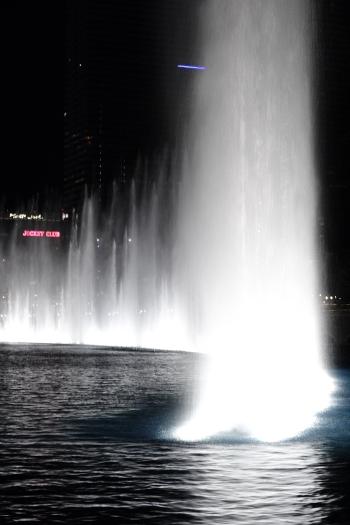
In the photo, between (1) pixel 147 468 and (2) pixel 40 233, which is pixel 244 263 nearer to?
(1) pixel 147 468

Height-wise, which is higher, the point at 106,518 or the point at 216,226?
the point at 216,226

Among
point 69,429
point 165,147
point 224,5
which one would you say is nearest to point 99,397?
point 69,429

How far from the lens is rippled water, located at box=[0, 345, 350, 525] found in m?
7.44

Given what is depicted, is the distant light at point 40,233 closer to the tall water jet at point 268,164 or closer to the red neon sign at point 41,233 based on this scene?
the red neon sign at point 41,233

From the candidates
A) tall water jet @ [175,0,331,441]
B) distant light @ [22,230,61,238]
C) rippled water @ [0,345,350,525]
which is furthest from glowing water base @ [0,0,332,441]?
distant light @ [22,230,61,238]

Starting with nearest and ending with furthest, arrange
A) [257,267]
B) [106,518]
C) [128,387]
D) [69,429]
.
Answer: [106,518]
[69,429]
[128,387]
[257,267]

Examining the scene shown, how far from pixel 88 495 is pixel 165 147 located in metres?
110

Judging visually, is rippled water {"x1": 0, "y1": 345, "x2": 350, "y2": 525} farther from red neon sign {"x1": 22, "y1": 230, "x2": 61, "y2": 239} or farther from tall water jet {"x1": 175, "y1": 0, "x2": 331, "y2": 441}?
red neon sign {"x1": 22, "y1": 230, "x2": 61, "y2": 239}

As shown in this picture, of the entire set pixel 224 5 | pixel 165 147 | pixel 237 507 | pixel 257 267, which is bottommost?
pixel 237 507

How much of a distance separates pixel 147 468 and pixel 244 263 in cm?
2183

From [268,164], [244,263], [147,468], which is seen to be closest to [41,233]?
[244,263]

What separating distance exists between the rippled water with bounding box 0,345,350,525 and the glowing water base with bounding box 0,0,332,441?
763mm

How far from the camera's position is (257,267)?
29.5 metres

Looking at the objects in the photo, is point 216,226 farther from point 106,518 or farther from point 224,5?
point 106,518
